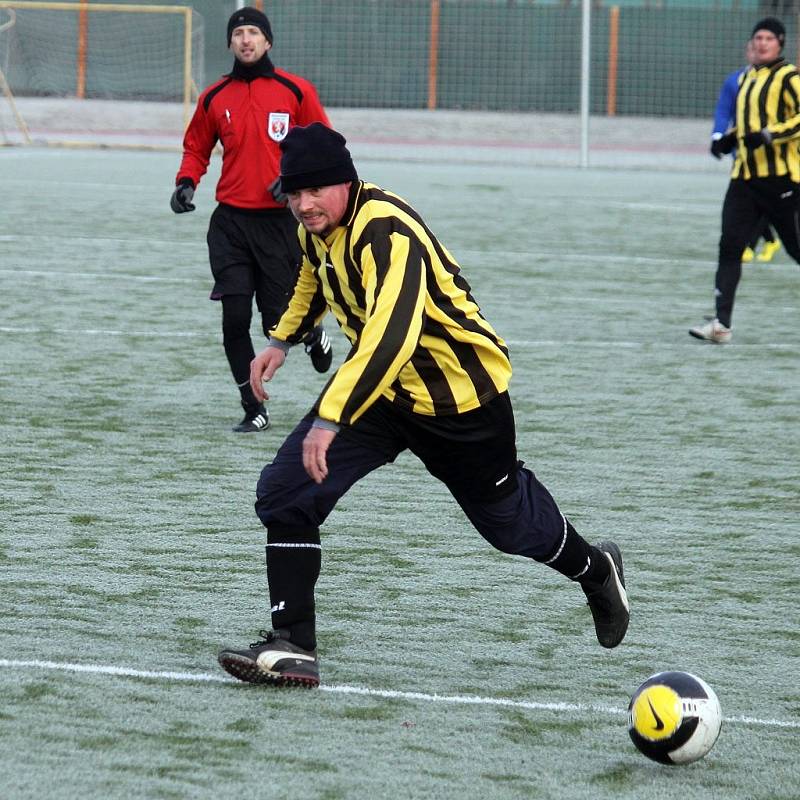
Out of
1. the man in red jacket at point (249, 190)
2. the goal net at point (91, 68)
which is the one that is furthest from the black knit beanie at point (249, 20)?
the goal net at point (91, 68)

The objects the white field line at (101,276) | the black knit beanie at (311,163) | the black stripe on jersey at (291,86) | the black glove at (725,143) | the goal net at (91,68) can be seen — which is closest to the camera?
the black knit beanie at (311,163)

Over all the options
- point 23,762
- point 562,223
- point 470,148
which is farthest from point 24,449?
point 470,148

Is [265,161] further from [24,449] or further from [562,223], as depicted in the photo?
[562,223]

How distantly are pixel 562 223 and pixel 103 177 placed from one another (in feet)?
22.6

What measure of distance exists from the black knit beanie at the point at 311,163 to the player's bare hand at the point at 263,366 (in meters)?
0.76

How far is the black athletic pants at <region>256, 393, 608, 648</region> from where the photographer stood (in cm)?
439

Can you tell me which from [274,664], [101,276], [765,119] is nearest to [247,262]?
[274,664]

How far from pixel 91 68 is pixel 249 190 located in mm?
23879

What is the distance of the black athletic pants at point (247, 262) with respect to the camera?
306 inches

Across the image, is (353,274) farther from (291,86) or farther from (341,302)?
(291,86)

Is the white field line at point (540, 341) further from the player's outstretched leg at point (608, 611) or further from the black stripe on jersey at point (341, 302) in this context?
the black stripe on jersey at point (341, 302)

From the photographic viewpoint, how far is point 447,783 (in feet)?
12.4

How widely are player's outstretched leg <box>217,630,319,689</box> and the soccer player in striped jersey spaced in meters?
6.44

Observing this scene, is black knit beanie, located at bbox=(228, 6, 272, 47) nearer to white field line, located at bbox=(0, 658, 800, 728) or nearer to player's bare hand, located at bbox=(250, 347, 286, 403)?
player's bare hand, located at bbox=(250, 347, 286, 403)
